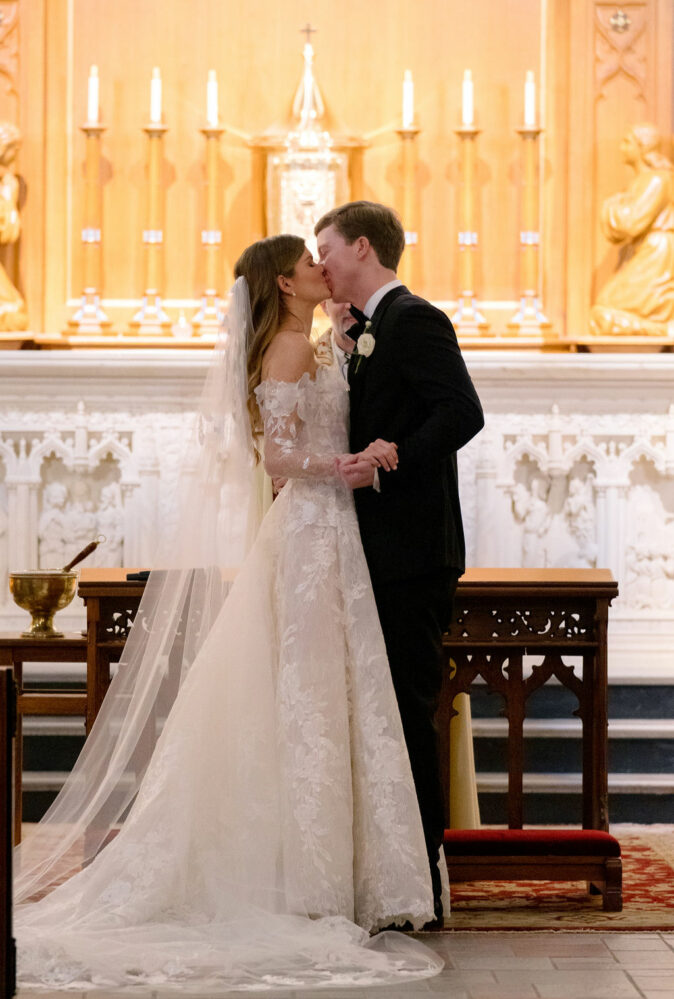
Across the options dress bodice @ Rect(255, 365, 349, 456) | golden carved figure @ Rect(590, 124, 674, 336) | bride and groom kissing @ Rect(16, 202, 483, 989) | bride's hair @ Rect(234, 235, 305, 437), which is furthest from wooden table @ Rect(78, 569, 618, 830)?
golden carved figure @ Rect(590, 124, 674, 336)

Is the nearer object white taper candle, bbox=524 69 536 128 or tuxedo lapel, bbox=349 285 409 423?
tuxedo lapel, bbox=349 285 409 423

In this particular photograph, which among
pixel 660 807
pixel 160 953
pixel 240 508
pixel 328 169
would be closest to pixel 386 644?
pixel 240 508

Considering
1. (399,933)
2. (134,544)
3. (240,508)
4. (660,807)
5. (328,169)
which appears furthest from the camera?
(328,169)

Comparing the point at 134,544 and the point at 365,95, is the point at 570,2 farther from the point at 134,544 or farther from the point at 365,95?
the point at 134,544

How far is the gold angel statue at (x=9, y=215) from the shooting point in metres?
7.02

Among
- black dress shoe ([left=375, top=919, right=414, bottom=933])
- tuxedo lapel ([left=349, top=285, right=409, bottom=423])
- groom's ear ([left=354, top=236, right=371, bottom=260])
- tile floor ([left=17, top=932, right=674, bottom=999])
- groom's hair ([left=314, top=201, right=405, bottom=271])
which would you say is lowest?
tile floor ([left=17, top=932, right=674, bottom=999])

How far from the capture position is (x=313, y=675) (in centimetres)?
375

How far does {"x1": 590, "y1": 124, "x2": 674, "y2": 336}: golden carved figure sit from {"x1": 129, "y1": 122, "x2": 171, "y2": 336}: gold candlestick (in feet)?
6.66

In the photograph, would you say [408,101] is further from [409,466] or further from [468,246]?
[409,466]

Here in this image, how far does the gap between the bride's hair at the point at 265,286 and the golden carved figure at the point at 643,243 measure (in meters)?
3.43

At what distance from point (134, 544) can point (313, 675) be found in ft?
9.97

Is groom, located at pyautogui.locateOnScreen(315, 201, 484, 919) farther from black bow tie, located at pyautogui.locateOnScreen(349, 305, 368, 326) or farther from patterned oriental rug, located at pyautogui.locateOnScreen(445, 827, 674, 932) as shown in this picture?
patterned oriental rug, located at pyautogui.locateOnScreen(445, 827, 674, 932)

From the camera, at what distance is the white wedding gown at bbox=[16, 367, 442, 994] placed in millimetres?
3637

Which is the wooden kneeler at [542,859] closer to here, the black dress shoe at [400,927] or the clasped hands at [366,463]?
the black dress shoe at [400,927]
